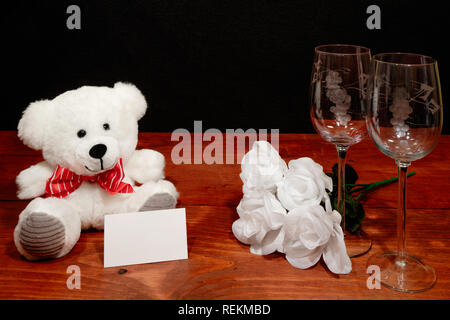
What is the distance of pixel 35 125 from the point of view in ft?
2.42

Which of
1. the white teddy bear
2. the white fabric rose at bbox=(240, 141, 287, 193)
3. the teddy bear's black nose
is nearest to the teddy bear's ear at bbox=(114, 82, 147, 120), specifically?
the white teddy bear

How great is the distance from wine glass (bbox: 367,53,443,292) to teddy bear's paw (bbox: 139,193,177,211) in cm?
34

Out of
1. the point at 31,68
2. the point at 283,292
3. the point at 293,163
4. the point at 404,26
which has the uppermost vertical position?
the point at 404,26

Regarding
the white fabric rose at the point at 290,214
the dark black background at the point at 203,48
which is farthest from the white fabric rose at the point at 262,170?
the dark black background at the point at 203,48

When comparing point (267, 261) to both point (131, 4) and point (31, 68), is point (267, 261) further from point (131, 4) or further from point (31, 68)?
point (31, 68)

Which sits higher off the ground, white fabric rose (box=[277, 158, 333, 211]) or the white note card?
white fabric rose (box=[277, 158, 333, 211])

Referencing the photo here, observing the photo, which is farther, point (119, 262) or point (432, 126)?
point (119, 262)

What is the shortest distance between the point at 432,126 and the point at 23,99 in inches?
50.9

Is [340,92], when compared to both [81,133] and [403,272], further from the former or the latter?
[81,133]

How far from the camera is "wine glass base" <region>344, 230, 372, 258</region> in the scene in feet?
2.33

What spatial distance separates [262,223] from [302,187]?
0.08 metres

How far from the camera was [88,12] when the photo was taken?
1.34 m

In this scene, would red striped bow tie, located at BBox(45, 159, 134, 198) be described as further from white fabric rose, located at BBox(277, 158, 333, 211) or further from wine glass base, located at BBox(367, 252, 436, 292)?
wine glass base, located at BBox(367, 252, 436, 292)

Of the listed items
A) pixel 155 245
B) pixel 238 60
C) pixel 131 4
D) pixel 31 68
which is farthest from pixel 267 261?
pixel 31 68
